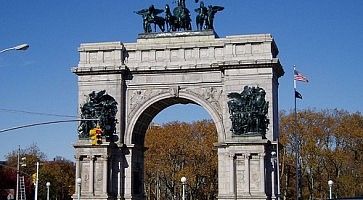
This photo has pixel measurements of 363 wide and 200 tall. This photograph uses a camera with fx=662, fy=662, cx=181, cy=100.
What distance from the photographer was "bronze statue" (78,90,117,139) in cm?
4462

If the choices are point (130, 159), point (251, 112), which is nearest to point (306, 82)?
point (251, 112)

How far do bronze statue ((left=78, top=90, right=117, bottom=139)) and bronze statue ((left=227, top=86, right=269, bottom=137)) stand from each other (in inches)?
321

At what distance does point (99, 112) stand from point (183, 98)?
5.78 metres

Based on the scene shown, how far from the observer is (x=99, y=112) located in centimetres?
4466

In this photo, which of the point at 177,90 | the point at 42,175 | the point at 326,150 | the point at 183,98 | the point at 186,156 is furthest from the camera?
the point at 42,175

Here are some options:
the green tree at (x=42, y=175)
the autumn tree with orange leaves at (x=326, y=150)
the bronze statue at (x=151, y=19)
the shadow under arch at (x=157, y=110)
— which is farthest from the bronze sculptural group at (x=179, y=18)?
the green tree at (x=42, y=175)

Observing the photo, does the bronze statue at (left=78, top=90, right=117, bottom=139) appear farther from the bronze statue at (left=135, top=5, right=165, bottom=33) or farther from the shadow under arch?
the bronze statue at (left=135, top=5, right=165, bottom=33)

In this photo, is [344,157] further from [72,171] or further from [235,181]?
[72,171]

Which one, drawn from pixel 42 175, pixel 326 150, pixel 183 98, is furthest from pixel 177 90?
pixel 42 175

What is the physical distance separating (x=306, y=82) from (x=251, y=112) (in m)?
5.06

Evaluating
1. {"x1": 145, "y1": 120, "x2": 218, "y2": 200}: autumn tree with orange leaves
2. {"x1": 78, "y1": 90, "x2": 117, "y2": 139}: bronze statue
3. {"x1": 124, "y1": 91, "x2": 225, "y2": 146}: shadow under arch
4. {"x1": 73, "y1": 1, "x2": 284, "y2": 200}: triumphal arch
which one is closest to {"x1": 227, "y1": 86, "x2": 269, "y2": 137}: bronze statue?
{"x1": 73, "y1": 1, "x2": 284, "y2": 200}: triumphal arch

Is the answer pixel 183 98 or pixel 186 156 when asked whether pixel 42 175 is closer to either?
pixel 186 156

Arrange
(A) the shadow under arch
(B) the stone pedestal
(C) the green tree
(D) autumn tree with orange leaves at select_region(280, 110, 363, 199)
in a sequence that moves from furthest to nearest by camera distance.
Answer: (C) the green tree, (D) autumn tree with orange leaves at select_region(280, 110, 363, 199), (A) the shadow under arch, (B) the stone pedestal

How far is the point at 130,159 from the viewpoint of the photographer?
4522 centimetres
